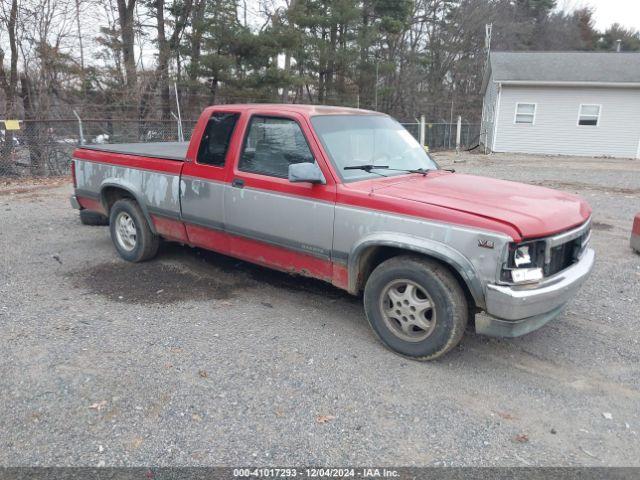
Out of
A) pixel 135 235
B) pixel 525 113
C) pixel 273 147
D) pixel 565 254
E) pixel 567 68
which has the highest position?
pixel 567 68

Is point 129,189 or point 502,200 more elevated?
point 502,200

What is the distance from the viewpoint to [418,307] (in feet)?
12.2

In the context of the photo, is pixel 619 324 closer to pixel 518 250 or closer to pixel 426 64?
pixel 518 250

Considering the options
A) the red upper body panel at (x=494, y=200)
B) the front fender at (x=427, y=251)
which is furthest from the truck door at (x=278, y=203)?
the red upper body panel at (x=494, y=200)

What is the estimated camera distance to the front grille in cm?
357

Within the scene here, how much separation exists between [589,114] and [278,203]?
72.8ft

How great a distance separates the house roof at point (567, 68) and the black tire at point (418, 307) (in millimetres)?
21404

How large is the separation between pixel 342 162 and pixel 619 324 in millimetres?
2905

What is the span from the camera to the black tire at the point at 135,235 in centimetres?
577

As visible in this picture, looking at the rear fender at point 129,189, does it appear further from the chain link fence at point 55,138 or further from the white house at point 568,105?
the white house at point 568,105

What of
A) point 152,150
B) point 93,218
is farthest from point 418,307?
point 93,218

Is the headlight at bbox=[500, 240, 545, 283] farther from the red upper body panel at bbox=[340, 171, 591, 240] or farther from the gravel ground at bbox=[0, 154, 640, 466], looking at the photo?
the gravel ground at bbox=[0, 154, 640, 466]

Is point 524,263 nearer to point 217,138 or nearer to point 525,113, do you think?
point 217,138

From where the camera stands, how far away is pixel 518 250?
3.28m
